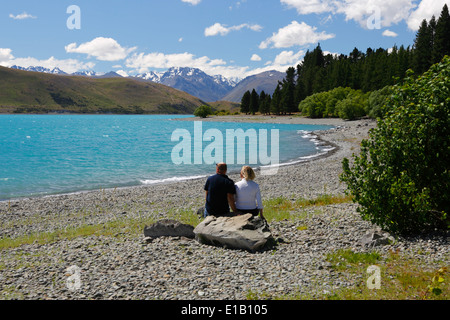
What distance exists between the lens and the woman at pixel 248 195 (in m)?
12.7

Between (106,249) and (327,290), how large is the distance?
820 cm

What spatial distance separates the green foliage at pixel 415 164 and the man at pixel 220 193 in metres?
4.39

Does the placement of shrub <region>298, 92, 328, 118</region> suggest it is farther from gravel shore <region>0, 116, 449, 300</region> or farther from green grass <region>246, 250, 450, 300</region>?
green grass <region>246, 250, 450, 300</region>

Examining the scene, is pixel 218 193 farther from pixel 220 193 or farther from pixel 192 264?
pixel 192 264

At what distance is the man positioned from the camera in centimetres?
1267

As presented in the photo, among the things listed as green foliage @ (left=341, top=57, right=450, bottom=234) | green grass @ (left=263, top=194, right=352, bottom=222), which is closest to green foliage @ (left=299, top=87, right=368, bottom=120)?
green grass @ (left=263, top=194, right=352, bottom=222)

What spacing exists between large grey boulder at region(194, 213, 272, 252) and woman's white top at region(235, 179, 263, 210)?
870 mm

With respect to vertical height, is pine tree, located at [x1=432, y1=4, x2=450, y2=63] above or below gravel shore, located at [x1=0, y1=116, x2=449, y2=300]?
above

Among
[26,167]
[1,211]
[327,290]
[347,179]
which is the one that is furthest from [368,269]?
[26,167]

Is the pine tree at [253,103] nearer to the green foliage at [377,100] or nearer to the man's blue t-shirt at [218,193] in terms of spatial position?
the green foliage at [377,100]

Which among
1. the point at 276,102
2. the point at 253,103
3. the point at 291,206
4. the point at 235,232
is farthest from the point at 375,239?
the point at 253,103
